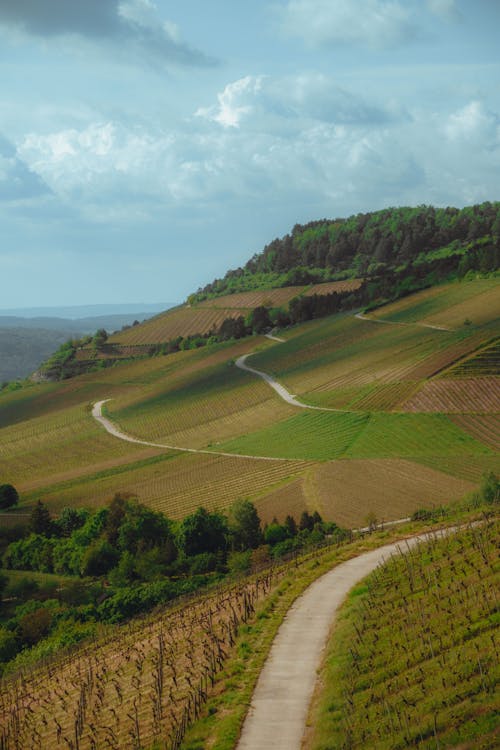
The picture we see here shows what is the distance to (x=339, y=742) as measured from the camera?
62.6 ft

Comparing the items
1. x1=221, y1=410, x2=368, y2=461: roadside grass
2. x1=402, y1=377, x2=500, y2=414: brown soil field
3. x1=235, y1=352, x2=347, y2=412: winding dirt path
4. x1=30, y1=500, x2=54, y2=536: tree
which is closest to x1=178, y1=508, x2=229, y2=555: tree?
x1=30, y1=500, x2=54, y2=536: tree

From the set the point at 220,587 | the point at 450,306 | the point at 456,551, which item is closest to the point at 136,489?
the point at 220,587

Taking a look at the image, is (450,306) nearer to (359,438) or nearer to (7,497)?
(359,438)

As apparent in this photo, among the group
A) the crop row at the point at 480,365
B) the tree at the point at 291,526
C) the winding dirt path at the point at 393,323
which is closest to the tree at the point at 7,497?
the tree at the point at 291,526

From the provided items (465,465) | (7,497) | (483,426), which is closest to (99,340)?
(7,497)

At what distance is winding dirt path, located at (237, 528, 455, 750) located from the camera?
20812 millimetres

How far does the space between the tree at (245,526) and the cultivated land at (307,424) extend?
13.2 feet

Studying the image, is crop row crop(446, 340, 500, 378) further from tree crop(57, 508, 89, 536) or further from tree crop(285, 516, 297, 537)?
tree crop(57, 508, 89, 536)

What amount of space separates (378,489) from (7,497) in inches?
1468

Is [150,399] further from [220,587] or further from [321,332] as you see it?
[220,587]

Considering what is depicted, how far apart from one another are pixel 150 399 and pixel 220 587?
85.5 meters

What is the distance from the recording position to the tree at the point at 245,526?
192ft

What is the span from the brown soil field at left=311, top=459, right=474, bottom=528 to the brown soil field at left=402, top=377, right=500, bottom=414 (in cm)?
1518

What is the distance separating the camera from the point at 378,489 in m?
64.8
